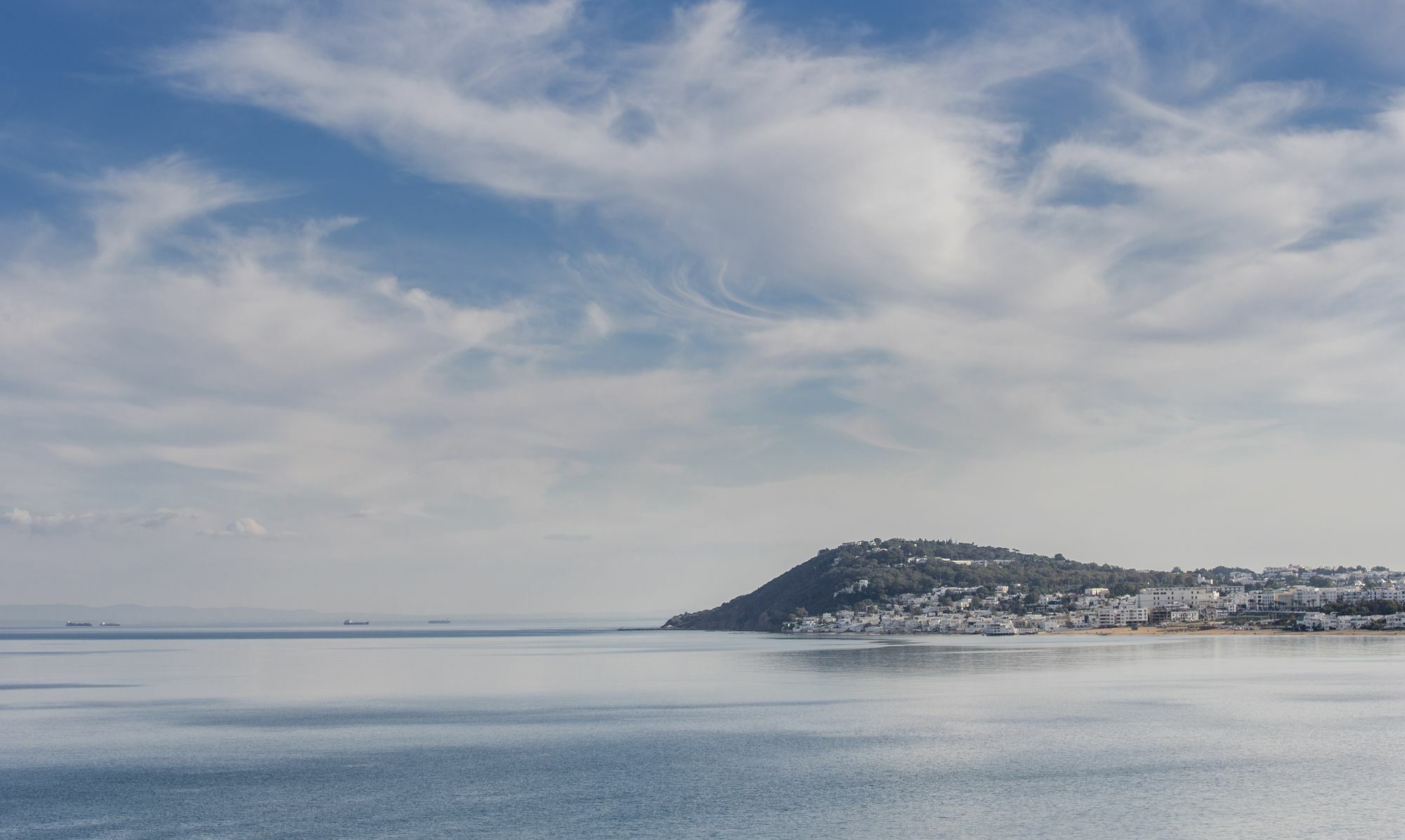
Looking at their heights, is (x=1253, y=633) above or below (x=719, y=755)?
below

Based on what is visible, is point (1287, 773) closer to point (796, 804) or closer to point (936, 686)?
point (796, 804)

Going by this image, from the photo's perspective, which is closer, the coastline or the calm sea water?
the calm sea water

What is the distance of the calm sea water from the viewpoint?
33.8 metres

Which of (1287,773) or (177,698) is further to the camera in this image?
(177,698)

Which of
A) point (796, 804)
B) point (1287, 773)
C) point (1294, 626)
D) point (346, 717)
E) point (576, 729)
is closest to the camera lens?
point (796, 804)

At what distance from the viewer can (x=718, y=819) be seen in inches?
1347

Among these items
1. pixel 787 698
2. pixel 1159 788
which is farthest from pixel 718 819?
pixel 787 698

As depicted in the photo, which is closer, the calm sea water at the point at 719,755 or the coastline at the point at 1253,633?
the calm sea water at the point at 719,755

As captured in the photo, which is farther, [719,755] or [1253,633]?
[1253,633]

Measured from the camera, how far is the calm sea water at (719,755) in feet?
111

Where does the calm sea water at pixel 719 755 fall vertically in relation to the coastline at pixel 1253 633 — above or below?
above

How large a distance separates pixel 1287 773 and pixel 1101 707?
22.7 metres

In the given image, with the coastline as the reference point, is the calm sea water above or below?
above

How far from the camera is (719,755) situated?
46.8 meters
